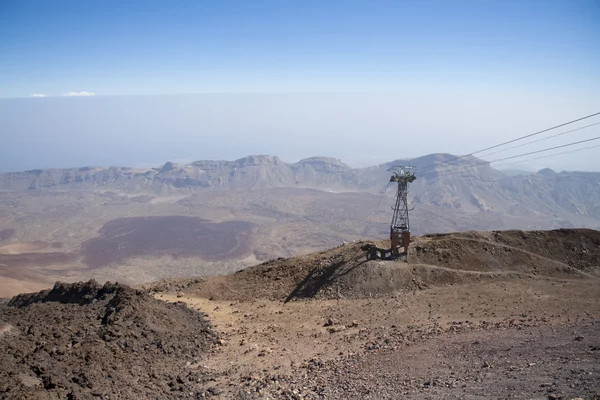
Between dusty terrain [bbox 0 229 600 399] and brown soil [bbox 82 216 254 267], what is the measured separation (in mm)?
69447

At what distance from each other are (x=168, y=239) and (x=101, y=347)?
98549 mm

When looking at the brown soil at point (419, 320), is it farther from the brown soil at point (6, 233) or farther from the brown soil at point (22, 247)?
the brown soil at point (6, 233)

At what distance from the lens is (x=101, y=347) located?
14656mm

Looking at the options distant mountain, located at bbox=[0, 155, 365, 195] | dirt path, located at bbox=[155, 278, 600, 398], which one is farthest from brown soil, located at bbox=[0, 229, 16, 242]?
dirt path, located at bbox=[155, 278, 600, 398]

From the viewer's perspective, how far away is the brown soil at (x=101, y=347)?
11.9 m

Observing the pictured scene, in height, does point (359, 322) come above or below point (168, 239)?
above

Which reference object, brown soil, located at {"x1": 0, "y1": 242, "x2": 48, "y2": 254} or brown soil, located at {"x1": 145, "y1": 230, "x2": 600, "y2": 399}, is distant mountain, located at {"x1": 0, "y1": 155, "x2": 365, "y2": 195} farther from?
brown soil, located at {"x1": 145, "y1": 230, "x2": 600, "y2": 399}

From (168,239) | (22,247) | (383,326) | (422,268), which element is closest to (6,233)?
(22,247)


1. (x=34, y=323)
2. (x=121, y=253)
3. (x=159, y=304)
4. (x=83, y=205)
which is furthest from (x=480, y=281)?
(x=83, y=205)

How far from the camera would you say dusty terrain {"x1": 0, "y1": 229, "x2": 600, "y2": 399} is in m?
12.5

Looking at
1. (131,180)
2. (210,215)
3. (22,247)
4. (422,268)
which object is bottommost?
(22,247)

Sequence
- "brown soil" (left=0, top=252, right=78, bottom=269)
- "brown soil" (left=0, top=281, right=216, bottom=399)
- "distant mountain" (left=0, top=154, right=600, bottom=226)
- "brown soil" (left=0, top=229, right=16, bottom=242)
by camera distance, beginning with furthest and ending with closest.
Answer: "distant mountain" (left=0, top=154, right=600, bottom=226) < "brown soil" (left=0, top=229, right=16, bottom=242) < "brown soil" (left=0, top=252, right=78, bottom=269) < "brown soil" (left=0, top=281, right=216, bottom=399)

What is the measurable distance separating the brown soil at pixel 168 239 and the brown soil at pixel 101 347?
238 feet

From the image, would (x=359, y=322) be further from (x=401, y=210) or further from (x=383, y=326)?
(x=401, y=210)
